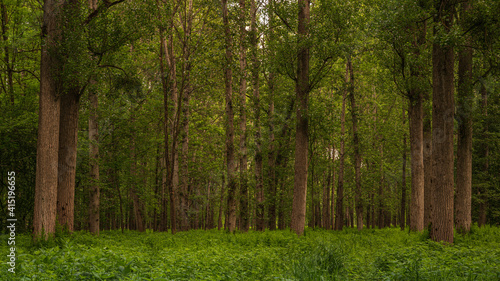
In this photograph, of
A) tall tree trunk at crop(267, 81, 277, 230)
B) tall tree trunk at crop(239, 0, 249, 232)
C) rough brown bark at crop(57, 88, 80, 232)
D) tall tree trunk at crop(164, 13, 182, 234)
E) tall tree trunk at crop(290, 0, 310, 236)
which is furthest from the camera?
tall tree trunk at crop(267, 81, 277, 230)

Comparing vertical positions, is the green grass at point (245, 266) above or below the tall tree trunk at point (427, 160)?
below

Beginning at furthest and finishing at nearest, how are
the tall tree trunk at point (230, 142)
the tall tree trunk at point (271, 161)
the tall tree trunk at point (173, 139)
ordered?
the tall tree trunk at point (271, 161)
the tall tree trunk at point (173, 139)
the tall tree trunk at point (230, 142)

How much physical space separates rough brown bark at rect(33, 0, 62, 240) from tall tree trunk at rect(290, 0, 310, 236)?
28.7 ft

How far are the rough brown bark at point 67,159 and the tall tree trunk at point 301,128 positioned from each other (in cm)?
828

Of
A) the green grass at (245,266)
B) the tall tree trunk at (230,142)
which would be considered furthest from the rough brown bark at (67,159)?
the tall tree trunk at (230,142)

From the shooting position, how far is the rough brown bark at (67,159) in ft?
34.2

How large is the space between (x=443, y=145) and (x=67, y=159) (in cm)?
1162

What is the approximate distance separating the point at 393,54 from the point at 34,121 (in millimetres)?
16181

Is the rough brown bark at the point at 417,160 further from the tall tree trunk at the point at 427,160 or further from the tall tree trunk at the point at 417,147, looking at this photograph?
the tall tree trunk at the point at 427,160

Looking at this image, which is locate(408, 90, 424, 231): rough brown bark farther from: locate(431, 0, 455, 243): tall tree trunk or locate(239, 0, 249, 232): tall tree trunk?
locate(239, 0, 249, 232): tall tree trunk

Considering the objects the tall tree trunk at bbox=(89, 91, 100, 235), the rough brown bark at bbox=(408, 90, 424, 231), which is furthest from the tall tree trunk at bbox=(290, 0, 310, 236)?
the tall tree trunk at bbox=(89, 91, 100, 235)

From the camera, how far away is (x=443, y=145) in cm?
1042

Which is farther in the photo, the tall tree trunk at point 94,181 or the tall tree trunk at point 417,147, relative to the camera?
the tall tree trunk at point 417,147

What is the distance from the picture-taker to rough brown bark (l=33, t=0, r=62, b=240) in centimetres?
921
